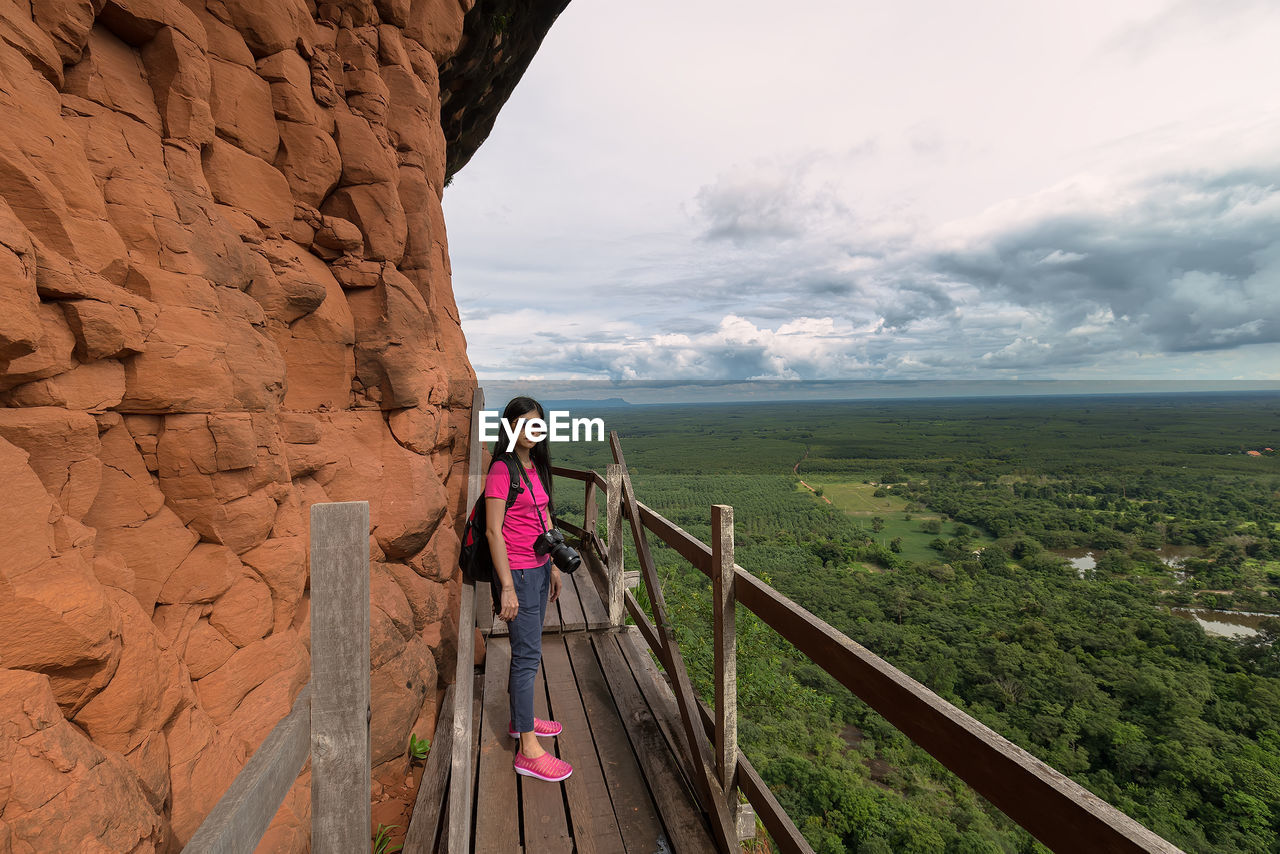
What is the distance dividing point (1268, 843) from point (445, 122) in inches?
2340

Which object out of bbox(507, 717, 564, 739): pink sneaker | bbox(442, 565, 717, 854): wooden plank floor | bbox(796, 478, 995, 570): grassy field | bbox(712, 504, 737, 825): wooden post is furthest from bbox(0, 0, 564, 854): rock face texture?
bbox(796, 478, 995, 570): grassy field

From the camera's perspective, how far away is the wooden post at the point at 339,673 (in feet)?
6.02

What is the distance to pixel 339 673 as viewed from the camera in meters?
1.88

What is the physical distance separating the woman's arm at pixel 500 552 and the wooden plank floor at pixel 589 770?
111cm

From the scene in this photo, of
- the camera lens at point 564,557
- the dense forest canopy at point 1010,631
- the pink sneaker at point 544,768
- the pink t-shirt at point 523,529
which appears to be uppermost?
the pink t-shirt at point 523,529

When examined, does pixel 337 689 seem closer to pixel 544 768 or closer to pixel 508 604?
pixel 508 604

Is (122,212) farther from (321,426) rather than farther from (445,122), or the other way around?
(445,122)

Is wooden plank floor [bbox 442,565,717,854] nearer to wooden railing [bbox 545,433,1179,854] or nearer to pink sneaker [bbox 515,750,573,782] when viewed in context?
pink sneaker [bbox 515,750,573,782]

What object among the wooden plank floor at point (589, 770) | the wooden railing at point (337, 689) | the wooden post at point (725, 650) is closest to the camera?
the wooden railing at point (337, 689)

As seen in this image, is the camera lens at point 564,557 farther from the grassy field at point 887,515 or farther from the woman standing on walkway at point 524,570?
the grassy field at point 887,515

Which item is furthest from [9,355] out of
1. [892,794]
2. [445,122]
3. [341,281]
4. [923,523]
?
[923,523]

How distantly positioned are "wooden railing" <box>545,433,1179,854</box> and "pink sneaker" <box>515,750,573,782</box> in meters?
0.81

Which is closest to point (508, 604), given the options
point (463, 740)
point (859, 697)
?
point (463, 740)

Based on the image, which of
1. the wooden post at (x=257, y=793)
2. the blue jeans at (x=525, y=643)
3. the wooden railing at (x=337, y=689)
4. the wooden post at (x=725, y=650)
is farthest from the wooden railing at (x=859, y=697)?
the wooden post at (x=257, y=793)
